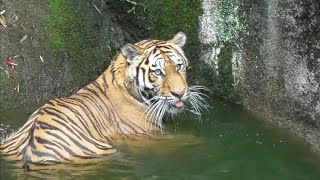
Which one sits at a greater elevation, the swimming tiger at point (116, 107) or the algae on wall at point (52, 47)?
the algae on wall at point (52, 47)

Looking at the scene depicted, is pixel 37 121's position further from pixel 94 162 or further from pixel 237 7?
pixel 237 7

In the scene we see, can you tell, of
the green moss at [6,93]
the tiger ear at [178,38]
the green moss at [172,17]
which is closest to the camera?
the tiger ear at [178,38]

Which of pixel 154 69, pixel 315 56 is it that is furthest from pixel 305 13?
pixel 154 69

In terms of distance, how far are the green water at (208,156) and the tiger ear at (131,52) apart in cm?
76

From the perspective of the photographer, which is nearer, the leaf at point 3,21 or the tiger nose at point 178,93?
the tiger nose at point 178,93

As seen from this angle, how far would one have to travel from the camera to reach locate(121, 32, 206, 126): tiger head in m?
6.06

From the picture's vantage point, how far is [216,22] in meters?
7.14

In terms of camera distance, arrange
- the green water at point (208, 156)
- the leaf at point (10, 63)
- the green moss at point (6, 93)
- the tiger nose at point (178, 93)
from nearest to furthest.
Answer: the green water at point (208, 156)
the tiger nose at point (178, 93)
the green moss at point (6, 93)
the leaf at point (10, 63)

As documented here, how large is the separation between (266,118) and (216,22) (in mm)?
1110

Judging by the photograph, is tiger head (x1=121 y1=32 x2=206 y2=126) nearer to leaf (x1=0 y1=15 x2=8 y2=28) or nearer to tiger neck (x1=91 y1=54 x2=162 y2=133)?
tiger neck (x1=91 y1=54 x2=162 y2=133)

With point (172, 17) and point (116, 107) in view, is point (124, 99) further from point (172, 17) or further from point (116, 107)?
point (172, 17)

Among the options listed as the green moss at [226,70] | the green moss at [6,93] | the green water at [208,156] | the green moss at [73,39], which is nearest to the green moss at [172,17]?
the green moss at [226,70]

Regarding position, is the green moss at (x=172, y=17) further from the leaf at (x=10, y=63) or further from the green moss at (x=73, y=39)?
the leaf at (x=10, y=63)

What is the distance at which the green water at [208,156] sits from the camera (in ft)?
18.3
